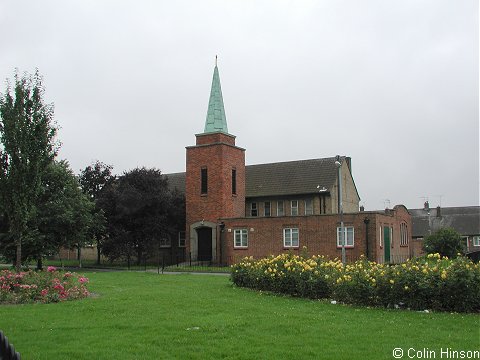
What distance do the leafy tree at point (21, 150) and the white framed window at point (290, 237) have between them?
66.1ft

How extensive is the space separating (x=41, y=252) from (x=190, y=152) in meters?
13.5

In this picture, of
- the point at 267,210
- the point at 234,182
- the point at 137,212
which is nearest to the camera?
the point at 137,212

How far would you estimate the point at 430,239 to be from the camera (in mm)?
39000

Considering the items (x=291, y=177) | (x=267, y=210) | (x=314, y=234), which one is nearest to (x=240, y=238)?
(x=314, y=234)

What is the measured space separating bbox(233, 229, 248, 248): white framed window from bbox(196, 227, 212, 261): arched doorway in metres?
2.63

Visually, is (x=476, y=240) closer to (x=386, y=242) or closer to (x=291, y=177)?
(x=291, y=177)

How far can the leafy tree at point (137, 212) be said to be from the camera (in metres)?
39.7

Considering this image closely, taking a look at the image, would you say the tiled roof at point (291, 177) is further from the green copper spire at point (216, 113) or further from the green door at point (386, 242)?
the green door at point (386, 242)

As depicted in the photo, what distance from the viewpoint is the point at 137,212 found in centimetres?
4031

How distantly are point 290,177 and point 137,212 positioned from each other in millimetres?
13305

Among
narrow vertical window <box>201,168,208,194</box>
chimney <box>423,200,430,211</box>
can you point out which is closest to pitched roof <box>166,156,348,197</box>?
narrow vertical window <box>201,168,208,194</box>

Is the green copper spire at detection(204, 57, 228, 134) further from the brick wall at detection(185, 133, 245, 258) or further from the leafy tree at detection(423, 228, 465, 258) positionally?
the leafy tree at detection(423, 228, 465, 258)

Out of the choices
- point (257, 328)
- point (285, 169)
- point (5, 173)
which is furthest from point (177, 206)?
point (257, 328)

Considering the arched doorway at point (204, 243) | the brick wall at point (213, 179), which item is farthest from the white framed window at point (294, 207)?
the arched doorway at point (204, 243)
